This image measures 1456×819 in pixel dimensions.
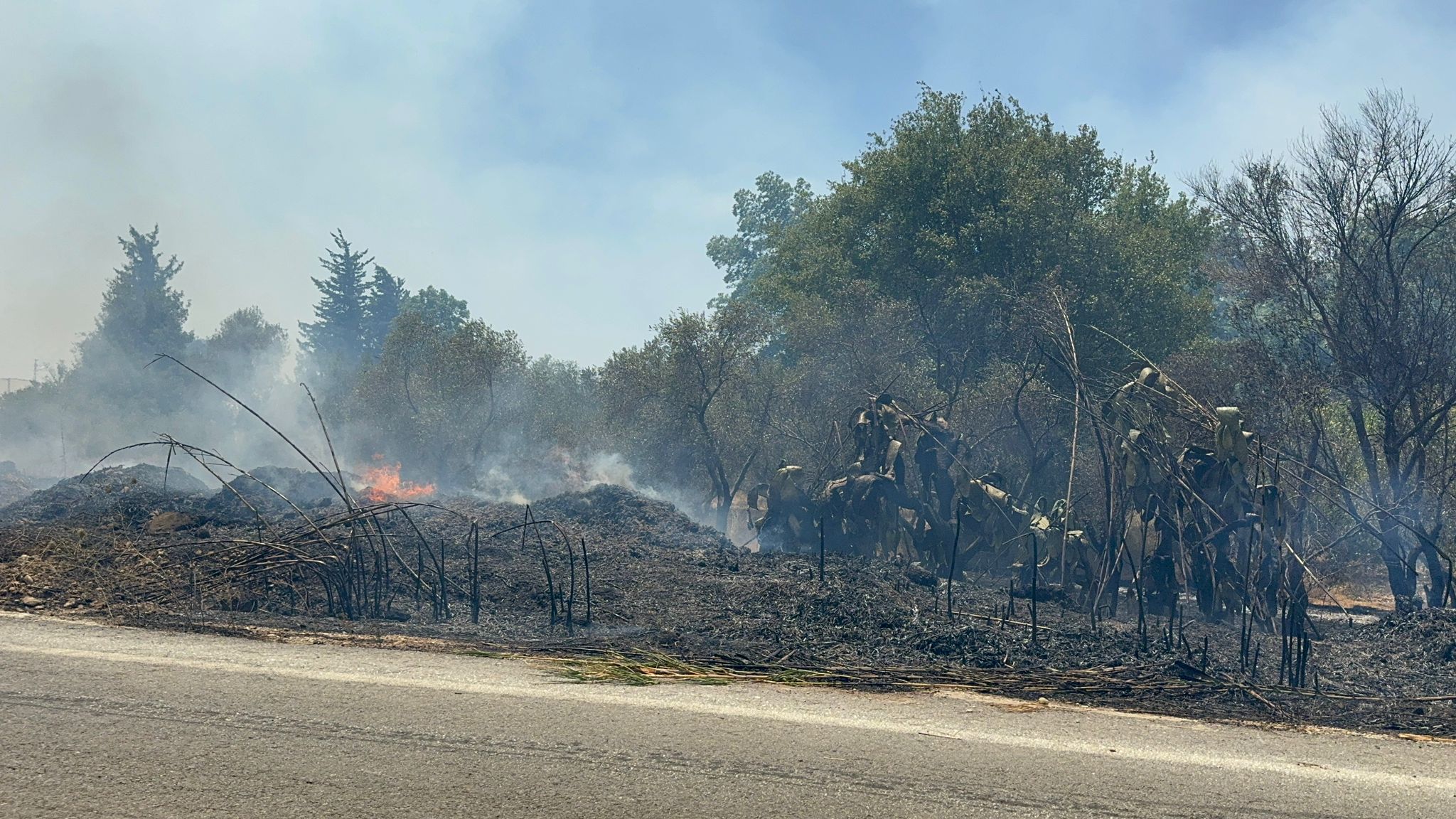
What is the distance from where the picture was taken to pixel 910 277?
33906 millimetres

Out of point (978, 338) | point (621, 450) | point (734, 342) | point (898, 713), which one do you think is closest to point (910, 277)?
point (978, 338)

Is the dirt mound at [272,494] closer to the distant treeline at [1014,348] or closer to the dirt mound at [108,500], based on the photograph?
Answer: the dirt mound at [108,500]

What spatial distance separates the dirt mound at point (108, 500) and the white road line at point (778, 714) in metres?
9.09

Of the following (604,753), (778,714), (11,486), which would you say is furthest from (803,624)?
(11,486)

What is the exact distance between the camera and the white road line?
22.9ft

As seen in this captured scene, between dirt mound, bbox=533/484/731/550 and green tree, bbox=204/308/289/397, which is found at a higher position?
green tree, bbox=204/308/289/397

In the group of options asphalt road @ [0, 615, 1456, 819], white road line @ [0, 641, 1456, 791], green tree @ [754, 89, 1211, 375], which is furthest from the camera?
green tree @ [754, 89, 1211, 375]

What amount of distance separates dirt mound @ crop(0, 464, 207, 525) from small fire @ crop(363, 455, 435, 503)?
4.06 meters

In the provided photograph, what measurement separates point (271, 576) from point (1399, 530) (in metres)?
19.3

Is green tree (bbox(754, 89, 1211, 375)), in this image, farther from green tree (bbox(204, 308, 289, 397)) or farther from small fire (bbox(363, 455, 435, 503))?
green tree (bbox(204, 308, 289, 397))

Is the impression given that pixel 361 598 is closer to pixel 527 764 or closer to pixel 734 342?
pixel 527 764

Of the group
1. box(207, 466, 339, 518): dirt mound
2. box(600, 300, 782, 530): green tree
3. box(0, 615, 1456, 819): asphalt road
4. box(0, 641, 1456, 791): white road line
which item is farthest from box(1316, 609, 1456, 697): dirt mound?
box(600, 300, 782, 530): green tree

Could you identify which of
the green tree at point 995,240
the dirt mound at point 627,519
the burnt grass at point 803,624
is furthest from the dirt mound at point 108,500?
the green tree at point 995,240

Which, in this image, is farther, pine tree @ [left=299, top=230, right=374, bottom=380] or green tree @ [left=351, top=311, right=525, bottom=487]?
pine tree @ [left=299, top=230, right=374, bottom=380]
